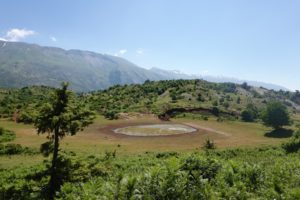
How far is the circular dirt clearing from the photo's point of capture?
74250mm

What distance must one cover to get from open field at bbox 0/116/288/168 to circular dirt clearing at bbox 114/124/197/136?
Result: 97.7 inches

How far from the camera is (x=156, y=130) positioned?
256ft

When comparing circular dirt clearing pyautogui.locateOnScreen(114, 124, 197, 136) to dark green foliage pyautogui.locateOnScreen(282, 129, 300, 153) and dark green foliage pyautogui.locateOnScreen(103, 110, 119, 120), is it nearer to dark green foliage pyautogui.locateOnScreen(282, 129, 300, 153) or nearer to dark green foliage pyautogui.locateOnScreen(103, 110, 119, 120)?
dark green foliage pyautogui.locateOnScreen(103, 110, 119, 120)

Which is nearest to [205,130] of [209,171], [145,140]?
[145,140]

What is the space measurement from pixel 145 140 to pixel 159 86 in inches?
3103

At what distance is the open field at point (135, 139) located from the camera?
5581cm

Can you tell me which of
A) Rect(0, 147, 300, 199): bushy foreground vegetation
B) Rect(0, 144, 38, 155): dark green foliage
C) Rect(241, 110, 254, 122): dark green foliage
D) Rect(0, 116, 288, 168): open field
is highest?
Rect(0, 147, 300, 199): bushy foreground vegetation

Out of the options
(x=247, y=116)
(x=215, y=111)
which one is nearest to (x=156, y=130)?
(x=215, y=111)

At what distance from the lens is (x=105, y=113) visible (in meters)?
97.8

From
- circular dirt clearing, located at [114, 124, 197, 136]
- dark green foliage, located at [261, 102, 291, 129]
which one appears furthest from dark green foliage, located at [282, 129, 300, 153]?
dark green foliage, located at [261, 102, 291, 129]

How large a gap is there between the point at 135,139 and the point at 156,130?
38.8 feet

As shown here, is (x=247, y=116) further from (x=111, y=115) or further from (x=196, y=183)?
(x=196, y=183)

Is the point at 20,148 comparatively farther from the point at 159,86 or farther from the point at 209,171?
the point at 159,86

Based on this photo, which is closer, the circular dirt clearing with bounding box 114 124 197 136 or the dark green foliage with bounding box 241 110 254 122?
the circular dirt clearing with bounding box 114 124 197 136
